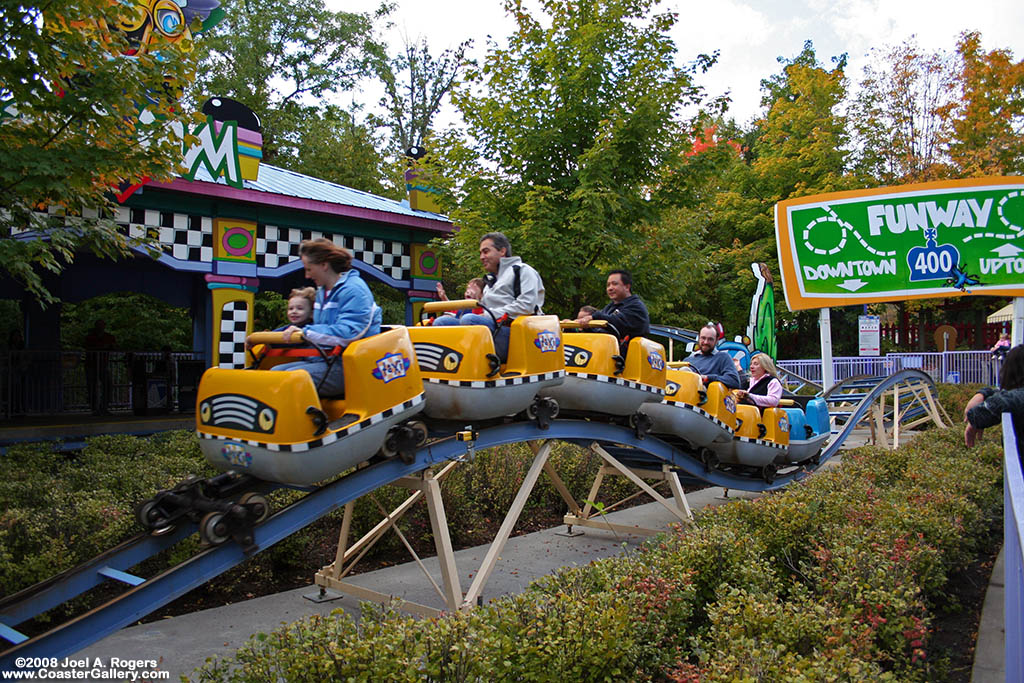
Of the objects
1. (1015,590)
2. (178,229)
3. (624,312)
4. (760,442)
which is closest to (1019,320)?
(760,442)

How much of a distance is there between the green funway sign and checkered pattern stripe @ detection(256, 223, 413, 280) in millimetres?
8324

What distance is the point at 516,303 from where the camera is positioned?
4.91 m

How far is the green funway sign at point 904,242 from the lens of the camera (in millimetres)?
14469

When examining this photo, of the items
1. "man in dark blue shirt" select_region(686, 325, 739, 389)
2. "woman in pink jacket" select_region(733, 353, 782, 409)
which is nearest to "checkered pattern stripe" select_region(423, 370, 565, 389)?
"man in dark blue shirt" select_region(686, 325, 739, 389)

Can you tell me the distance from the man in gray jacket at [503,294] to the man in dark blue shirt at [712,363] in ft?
9.45

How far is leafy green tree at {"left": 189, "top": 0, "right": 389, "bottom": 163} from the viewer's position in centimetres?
2416

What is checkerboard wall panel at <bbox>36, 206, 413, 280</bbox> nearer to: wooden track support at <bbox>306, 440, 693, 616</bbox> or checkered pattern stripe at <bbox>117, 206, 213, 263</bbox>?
checkered pattern stripe at <bbox>117, 206, 213, 263</bbox>

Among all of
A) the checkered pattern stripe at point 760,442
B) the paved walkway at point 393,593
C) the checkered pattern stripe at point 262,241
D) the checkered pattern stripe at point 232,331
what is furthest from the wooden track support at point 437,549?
the checkered pattern stripe at point 232,331

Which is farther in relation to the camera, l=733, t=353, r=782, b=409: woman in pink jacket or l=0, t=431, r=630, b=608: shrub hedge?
l=733, t=353, r=782, b=409: woman in pink jacket

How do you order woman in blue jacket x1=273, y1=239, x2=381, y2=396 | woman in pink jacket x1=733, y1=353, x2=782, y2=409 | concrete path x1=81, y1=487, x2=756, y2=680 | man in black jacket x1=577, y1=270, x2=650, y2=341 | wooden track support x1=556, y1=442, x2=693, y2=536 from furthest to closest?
1. woman in pink jacket x1=733, y1=353, x2=782, y2=409
2. wooden track support x1=556, y1=442, x2=693, y2=536
3. man in black jacket x1=577, y1=270, x2=650, y2=341
4. concrete path x1=81, y1=487, x2=756, y2=680
5. woman in blue jacket x1=273, y1=239, x2=381, y2=396

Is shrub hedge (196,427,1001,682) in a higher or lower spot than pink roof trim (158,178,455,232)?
lower

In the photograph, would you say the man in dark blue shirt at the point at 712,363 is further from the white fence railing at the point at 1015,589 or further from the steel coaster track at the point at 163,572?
the white fence railing at the point at 1015,589

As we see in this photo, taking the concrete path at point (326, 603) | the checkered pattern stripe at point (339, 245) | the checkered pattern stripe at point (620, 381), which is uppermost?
the checkered pattern stripe at point (339, 245)

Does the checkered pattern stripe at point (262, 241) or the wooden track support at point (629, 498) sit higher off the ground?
the checkered pattern stripe at point (262, 241)
